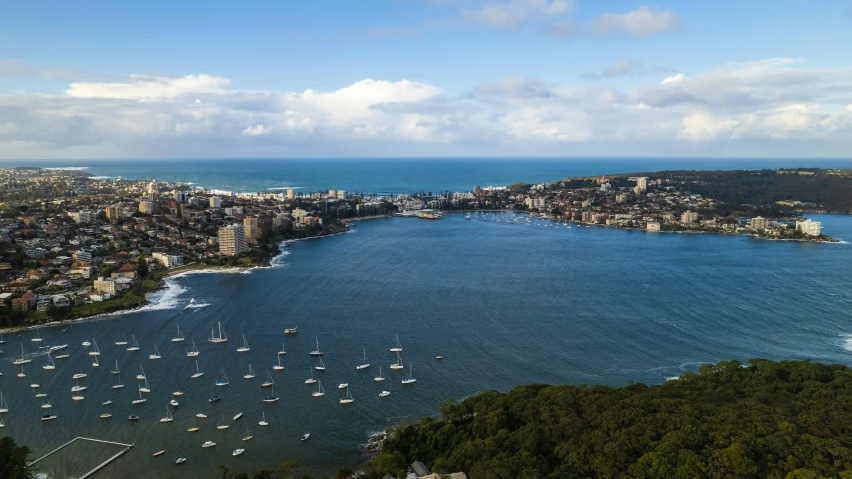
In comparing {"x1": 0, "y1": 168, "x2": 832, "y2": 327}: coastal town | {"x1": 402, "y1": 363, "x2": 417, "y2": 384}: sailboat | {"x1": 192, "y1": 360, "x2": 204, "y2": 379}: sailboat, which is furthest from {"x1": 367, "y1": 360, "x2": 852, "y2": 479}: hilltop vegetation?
{"x1": 0, "y1": 168, "x2": 832, "y2": 327}: coastal town

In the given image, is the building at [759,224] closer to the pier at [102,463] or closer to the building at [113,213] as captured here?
the pier at [102,463]

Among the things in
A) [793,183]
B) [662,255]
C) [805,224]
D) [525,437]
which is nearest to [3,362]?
[525,437]

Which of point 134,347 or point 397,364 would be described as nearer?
point 397,364

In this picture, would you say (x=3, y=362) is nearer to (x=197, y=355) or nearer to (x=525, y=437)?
(x=197, y=355)

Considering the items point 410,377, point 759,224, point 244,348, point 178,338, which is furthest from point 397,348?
point 759,224

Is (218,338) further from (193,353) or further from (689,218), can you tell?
(689,218)

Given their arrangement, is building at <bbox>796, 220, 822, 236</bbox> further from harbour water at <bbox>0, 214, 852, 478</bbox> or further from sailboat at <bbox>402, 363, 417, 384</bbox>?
sailboat at <bbox>402, 363, 417, 384</bbox>
